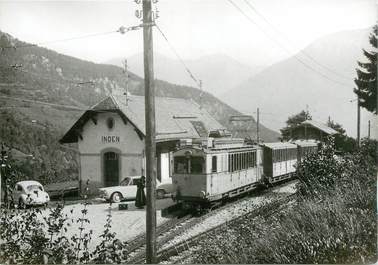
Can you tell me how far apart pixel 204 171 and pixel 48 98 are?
140ft

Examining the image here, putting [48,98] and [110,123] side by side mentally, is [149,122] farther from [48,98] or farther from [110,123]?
[48,98]

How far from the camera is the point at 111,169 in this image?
25.1 metres

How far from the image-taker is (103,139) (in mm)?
25234

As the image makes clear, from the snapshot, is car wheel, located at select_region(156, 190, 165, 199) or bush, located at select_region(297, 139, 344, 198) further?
car wheel, located at select_region(156, 190, 165, 199)

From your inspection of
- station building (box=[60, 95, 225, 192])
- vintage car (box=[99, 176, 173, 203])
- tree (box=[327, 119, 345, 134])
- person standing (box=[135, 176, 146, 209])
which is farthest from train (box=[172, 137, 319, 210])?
tree (box=[327, 119, 345, 134])

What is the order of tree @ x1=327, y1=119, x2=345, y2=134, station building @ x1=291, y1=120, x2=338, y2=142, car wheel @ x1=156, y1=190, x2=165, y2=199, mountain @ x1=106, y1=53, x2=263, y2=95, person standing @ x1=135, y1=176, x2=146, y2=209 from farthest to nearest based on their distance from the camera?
1. tree @ x1=327, y1=119, x2=345, y2=134
2. station building @ x1=291, y1=120, x2=338, y2=142
3. mountain @ x1=106, y1=53, x2=263, y2=95
4. car wheel @ x1=156, y1=190, x2=165, y2=199
5. person standing @ x1=135, y1=176, x2=146, y2=209

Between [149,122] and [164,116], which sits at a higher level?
[164,116]

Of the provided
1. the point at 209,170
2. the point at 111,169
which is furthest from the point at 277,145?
the point at 111,169

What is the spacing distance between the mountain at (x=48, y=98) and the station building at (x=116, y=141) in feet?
8.16

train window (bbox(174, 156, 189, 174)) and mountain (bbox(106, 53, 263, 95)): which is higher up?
mountain (bbox(106, 53, 263, 95))

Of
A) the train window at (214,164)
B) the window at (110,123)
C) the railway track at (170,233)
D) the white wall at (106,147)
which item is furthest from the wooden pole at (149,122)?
the window at (110,123)

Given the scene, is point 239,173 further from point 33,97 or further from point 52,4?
point 33,97

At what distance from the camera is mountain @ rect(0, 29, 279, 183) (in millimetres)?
28350

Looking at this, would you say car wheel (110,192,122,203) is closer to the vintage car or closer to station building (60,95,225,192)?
the vintage car
